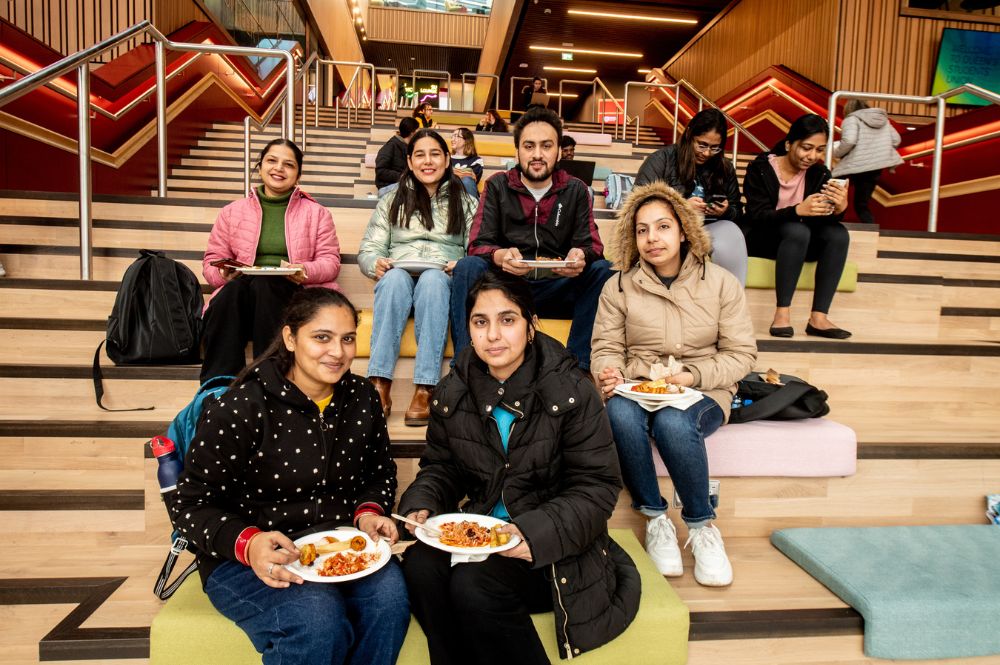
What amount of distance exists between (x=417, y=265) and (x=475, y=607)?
1.49m

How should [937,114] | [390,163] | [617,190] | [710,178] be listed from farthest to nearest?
[390,163] → [617,190] → [937,114] → [710,178]

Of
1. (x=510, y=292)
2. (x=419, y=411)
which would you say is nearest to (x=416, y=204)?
(x=419, y=411)

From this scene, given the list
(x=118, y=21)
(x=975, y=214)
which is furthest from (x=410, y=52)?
(x=975, y=214)

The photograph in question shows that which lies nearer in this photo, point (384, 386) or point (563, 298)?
point (384, 386)

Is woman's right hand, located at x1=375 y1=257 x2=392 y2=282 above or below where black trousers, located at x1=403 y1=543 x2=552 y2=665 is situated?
above

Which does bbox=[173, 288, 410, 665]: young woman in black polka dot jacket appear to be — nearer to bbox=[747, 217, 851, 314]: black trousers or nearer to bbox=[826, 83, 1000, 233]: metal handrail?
bbox=[747, 217, 851, 314]: black trousers

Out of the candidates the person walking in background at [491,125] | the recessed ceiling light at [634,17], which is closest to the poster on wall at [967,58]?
the recessed ceiling light at [634,17]

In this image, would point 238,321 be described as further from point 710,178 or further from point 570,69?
point 570,69

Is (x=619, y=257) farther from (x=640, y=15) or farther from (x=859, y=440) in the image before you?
(x=640, y=15)

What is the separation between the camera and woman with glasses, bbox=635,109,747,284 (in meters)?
3.00

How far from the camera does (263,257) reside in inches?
110

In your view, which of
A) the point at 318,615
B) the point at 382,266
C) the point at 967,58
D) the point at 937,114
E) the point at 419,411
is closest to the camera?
the point at 318,615

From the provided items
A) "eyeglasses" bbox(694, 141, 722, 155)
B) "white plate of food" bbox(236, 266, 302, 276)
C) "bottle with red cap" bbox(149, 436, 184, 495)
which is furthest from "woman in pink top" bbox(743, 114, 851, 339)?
"bottle with red cap" bbox(149, 436, 184, 495)

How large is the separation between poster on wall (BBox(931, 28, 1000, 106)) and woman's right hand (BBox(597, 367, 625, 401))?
25.0ft
